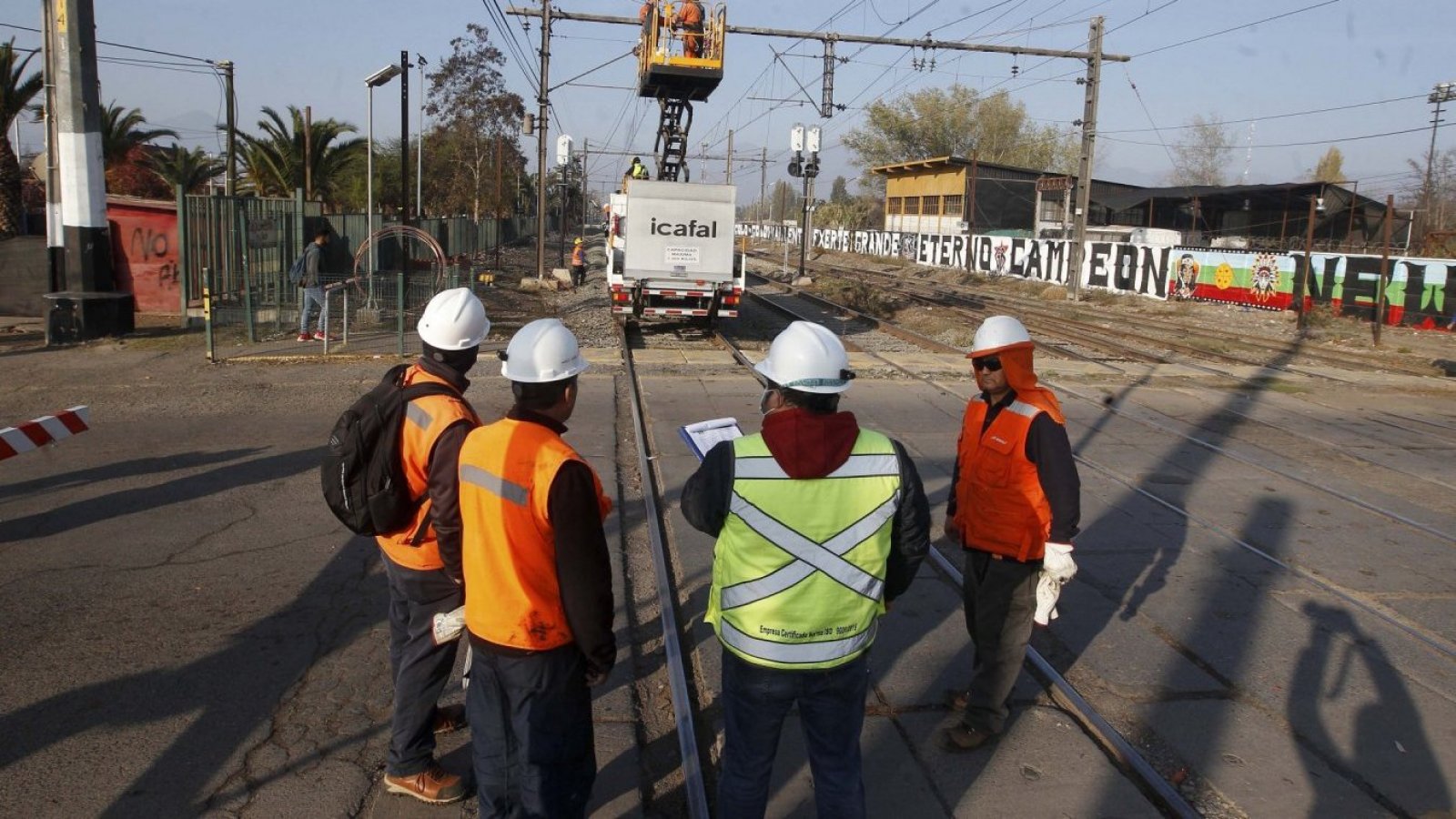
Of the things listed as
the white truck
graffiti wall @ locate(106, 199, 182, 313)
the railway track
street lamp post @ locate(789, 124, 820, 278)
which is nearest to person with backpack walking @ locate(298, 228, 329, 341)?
graffiti wall @ locate(106, 199, 182, 313)

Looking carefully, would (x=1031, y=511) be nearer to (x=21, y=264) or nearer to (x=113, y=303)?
(x=113, y=303)

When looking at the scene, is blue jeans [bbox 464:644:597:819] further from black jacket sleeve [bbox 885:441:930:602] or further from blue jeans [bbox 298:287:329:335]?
blue jeans [bbox 298:287:329:335]

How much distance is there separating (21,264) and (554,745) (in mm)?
20645

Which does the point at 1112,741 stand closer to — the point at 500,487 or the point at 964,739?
the point at 964,739

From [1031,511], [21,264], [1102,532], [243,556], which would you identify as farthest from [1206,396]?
[21,264]

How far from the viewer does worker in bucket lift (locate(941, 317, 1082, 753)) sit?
4.07 metres

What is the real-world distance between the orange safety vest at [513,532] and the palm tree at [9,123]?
24973mm

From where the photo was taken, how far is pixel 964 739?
423 centimetres

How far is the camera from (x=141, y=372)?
1322cm

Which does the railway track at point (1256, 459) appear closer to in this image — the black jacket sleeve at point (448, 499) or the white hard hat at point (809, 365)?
the white hard hat at point (809, 365)

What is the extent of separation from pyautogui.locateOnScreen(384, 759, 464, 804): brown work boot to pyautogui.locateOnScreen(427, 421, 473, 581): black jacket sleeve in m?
0.94

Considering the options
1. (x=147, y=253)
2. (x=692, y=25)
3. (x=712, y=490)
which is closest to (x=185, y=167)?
(x=147, y=253)

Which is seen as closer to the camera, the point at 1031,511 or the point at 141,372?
the point at 1031,511

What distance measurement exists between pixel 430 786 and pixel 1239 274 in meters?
31.5
